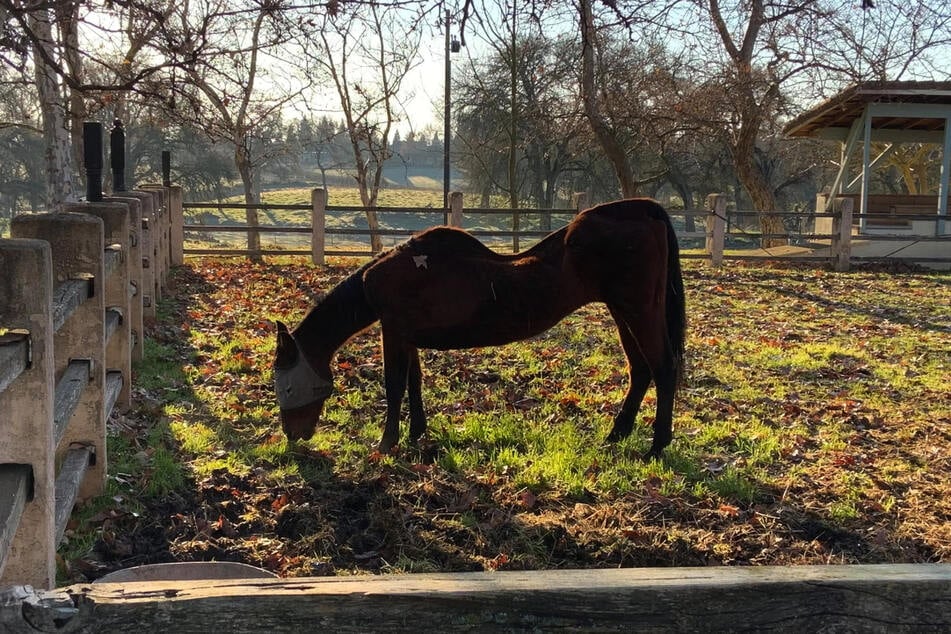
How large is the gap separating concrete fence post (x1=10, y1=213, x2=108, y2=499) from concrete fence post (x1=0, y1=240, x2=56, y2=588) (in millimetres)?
1145

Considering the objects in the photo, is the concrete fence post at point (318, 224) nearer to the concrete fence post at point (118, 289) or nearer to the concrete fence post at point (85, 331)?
the concrete fence post at point (118, 289)

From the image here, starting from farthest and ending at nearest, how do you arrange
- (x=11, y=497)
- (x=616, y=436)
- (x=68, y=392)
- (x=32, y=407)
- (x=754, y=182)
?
(x=754, y=182), (x=616, y=436), (x=68, y=392), (x=32, y=407), (x=11, y=497)

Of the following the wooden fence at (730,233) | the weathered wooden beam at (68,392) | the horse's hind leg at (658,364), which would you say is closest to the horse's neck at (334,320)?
the weathered wooden beam at (68,392)

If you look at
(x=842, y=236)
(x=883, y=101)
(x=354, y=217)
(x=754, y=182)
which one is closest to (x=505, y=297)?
(x=842, y=236)

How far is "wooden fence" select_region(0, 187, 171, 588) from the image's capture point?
202 centimetres

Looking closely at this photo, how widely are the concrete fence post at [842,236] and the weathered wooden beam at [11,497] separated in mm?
15822

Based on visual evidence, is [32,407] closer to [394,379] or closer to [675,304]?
[394,379]

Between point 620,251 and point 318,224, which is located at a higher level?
point 318,224

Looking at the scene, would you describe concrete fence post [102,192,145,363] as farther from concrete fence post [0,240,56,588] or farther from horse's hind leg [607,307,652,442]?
concrete fence post [0,240,56,588]

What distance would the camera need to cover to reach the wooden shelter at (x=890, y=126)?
15.6 m

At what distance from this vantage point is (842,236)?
15.1 metres

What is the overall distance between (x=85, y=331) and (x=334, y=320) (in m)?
1.56

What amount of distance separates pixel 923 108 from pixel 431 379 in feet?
50.8

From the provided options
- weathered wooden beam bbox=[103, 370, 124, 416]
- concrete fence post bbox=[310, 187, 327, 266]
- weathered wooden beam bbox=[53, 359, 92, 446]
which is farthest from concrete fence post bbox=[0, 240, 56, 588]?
concrete fence post bbox=[310, 187, 327, 266]
